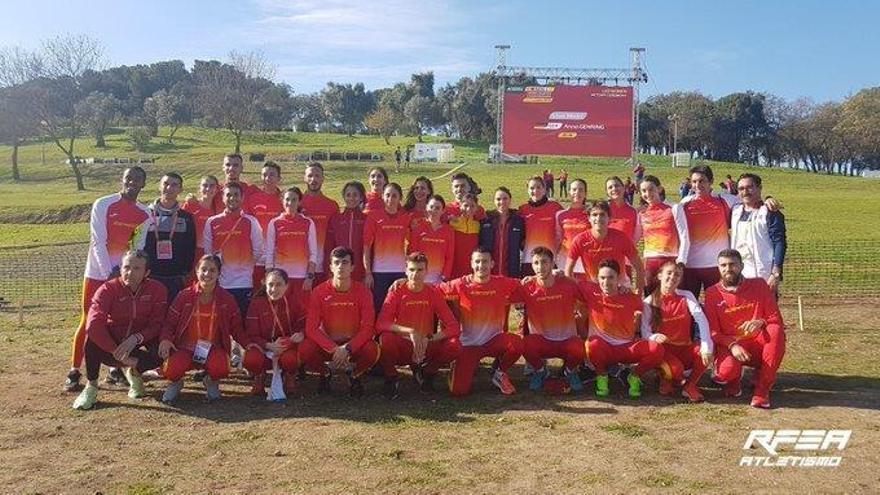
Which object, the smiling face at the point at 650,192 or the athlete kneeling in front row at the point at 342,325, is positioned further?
the smiling face at the point at 650,192

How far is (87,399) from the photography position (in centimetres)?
664

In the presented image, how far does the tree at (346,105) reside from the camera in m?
97.2

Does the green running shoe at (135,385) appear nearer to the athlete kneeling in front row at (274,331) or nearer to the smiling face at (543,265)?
the athlete kneeling in front row at (274,331)

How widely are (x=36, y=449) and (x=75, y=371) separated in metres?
1.75

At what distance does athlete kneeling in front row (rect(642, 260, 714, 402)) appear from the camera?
6.84 m

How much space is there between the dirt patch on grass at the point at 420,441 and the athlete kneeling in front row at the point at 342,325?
348mm

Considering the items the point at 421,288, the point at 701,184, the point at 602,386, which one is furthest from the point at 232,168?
the point at 701,184

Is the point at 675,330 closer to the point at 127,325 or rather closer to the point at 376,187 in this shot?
the point at 376,187

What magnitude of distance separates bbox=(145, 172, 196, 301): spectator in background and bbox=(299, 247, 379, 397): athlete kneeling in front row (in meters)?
1.48

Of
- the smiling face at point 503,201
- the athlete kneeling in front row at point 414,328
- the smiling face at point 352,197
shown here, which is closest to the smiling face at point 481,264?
the athlete kneeling in front row at point 414,328

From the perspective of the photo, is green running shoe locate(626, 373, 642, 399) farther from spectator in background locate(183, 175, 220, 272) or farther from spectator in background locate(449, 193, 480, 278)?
spectator in background locate(183, 175, 220, 272)

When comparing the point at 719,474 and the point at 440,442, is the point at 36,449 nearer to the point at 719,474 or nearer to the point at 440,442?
the point at 440,442

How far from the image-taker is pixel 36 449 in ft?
18.4

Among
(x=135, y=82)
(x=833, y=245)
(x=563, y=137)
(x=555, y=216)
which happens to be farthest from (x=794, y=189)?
(x=135, y=82)
